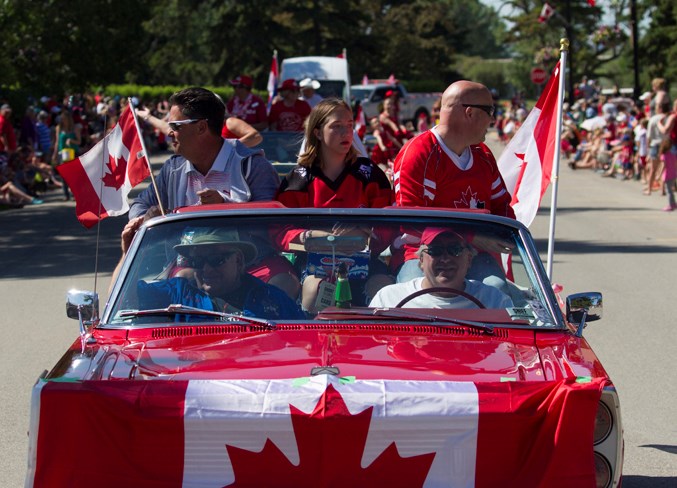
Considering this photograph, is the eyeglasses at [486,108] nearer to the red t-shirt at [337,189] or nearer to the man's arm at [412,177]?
the man's arm at [412,177]

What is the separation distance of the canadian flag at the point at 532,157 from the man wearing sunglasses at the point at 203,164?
223cm

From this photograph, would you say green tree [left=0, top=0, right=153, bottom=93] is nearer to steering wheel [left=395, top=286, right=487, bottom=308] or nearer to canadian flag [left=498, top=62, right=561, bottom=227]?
canadian flag [left=498, top=62, right=561, bottom=227]

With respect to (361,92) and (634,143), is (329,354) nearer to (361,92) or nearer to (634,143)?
(634,143)

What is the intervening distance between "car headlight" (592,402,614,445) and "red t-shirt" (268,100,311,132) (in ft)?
43.7

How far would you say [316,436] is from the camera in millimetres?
3418

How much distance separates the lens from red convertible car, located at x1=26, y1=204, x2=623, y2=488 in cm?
345

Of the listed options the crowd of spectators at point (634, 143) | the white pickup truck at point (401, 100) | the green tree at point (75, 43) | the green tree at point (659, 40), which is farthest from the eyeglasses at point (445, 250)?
the green tree at point (659, 40)

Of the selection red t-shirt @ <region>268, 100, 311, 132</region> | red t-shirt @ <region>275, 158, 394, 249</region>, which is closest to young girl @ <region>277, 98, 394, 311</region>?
red t-shirt @ <region>275, 158, 394, 249</region>

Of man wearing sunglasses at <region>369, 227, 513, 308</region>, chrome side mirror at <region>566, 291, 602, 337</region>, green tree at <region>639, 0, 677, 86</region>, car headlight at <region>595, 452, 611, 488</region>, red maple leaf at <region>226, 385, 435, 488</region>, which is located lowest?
car headlight at <region>595, 452, 611, 488</region>

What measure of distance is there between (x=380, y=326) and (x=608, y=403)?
1007 millimetres

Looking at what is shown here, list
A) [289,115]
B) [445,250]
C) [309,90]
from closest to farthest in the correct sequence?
[445,250] < [289,115] < [309,90]

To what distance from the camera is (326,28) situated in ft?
224

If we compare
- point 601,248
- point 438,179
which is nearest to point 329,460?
point 438,179

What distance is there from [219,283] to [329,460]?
1.52 m
